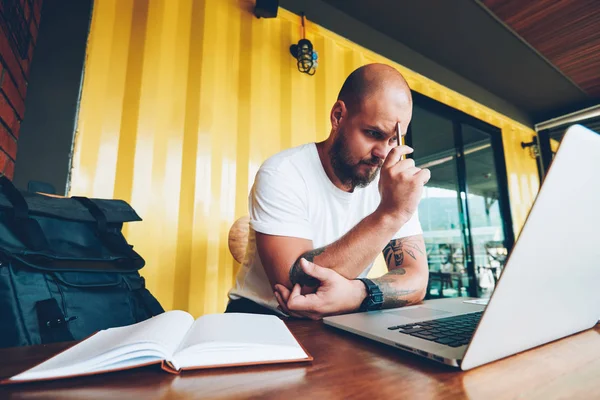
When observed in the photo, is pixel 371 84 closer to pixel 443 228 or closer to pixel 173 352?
pixel 173 352

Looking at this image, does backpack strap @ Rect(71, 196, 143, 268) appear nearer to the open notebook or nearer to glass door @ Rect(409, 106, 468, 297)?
the open notebook

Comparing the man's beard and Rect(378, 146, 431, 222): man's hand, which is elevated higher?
the man's beard

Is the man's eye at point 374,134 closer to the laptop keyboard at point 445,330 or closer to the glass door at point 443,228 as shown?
the laptop keyboard at point 445,330

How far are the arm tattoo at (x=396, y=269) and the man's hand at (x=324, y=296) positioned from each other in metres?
0.10

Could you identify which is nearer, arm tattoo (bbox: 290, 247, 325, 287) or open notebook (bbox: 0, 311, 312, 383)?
open notebook (bbox: 0, 311, 312, 383)

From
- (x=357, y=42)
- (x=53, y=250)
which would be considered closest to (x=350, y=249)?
(x=53, y=250)

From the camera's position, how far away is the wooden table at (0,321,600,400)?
1.14ft

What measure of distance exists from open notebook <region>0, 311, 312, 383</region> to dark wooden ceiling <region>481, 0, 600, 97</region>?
3.27 m

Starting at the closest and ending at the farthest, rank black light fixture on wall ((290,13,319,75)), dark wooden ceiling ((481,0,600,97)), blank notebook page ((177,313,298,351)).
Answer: blank notebook page ((177,313,298,351)) < black light fixture on wall ((290,13,319,75)) < dark wooden ceiling ((481,0,600,97))

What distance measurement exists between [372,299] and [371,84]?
853 millimetres

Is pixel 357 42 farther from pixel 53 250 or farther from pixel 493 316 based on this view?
pixel 493 316

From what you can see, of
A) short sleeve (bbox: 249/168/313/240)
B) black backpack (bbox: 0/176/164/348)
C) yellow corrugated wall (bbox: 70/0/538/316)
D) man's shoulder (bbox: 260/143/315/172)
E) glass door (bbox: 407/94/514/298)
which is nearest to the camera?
black backpack (bbox: 0/176/164/348)

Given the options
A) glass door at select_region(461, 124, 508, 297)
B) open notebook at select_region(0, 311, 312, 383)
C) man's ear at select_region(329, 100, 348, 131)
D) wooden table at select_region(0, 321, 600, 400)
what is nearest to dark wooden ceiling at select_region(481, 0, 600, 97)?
glass door at select_region(461, 124, 508, 297)

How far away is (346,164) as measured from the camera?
1.33 metres
